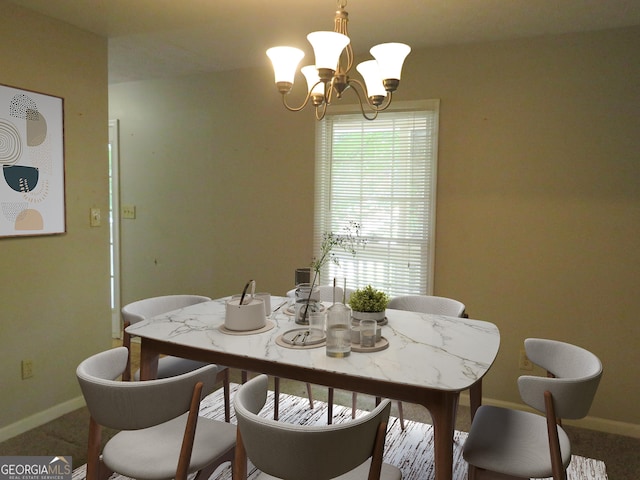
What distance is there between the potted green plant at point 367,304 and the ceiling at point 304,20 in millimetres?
1525

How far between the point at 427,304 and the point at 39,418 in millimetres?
2473

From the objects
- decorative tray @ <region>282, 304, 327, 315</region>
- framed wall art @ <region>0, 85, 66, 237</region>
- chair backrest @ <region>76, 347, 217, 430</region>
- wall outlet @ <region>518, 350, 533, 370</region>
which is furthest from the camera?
wall outlet @ <region>518, 350, 533, 370</region>

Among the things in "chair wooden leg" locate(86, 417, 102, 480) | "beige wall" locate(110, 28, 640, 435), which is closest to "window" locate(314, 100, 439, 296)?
"beige wall" locate(110, 28, 640, 435)

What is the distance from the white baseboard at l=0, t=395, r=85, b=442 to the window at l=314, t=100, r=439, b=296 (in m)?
1.93

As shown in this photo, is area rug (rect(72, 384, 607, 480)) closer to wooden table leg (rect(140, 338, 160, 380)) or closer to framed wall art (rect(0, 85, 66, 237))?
wooden table leg (rect(140, 338, 160, 380))

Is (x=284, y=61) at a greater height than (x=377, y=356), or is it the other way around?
(x=284, y=61)

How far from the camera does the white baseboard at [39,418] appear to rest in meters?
2.68

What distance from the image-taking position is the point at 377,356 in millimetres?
1722

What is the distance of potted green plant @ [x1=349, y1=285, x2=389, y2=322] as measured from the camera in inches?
80.4

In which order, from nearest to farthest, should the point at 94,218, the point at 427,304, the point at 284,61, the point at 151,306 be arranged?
the point at 284,61, the point at 151,306, the point at 427,304, the point at 94,218

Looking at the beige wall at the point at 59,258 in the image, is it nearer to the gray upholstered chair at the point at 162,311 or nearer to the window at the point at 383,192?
the gray upholstered chair at the point at 162,311

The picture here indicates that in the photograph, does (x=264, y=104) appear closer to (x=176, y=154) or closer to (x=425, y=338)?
(x=176, y=154)

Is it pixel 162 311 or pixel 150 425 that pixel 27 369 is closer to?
pixel 162 311

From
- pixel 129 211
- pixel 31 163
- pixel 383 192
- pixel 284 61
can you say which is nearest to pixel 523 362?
pixel 383 192
